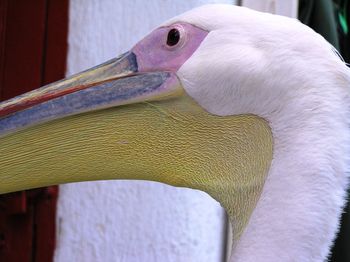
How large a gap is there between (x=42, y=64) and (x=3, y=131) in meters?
0.71

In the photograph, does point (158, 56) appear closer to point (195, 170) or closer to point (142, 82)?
point (142, 82)

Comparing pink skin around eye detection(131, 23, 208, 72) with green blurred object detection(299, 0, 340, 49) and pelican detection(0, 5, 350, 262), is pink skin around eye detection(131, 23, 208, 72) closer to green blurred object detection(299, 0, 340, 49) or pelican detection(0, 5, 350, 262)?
pelican detection(0, 5, 350, 262)

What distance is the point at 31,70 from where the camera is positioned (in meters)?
1.88

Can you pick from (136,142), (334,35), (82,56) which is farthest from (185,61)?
(334,35)

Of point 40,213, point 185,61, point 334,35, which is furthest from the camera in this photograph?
point 334,35

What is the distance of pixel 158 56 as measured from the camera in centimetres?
125

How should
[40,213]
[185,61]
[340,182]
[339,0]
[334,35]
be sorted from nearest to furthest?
[340,182] < [185,61] < [40,213] < [334,35] < [339,0]

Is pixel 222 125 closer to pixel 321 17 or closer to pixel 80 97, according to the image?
pixel 80 97

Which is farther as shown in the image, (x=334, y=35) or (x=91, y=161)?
(x=334, y=35)

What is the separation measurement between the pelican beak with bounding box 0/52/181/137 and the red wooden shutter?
678 millimetres

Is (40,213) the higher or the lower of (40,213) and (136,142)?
the lower

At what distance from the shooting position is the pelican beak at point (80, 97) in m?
1.20

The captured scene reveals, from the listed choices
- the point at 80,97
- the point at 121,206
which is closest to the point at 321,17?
the point at 121,206

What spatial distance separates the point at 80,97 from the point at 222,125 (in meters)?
0.25
